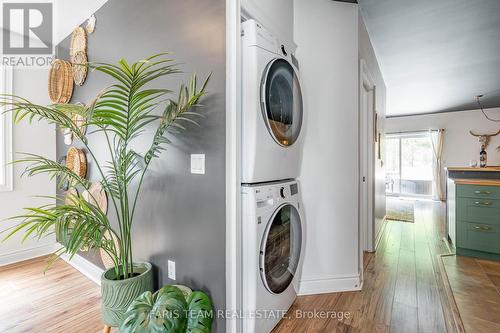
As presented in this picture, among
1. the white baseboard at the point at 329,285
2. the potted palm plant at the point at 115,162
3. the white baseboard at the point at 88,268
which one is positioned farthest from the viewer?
the white baseboard at the point at 88,268

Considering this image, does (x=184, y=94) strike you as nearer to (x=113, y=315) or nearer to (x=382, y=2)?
→ (x=113, y=315)

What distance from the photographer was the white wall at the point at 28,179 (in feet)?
8.78

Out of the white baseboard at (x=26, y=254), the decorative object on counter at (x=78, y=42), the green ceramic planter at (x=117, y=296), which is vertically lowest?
the white baseboard at (x=26, y=254)

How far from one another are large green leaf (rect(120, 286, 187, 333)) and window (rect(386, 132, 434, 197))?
8243 millimetres

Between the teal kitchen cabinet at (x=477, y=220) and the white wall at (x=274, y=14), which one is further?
the teal kitchen cabinet at (x=477, y=220)

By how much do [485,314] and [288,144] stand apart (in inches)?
75.8

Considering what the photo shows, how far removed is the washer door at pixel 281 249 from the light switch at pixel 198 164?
52 centimetres

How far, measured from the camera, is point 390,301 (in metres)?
1.88

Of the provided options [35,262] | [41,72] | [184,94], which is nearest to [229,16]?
[184,94]

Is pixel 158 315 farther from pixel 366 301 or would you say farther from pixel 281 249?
pixel 366 301

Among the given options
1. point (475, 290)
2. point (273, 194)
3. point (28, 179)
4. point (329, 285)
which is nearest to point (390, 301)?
point (329, 285)

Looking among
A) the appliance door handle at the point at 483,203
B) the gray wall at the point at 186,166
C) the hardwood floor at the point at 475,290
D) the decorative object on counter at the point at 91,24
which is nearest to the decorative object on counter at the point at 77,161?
the gray wall at the point at 186,166

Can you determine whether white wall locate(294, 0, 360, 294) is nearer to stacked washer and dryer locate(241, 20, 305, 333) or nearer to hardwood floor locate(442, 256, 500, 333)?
stacked washer and dryer locate(241, 20, 305, 333)
